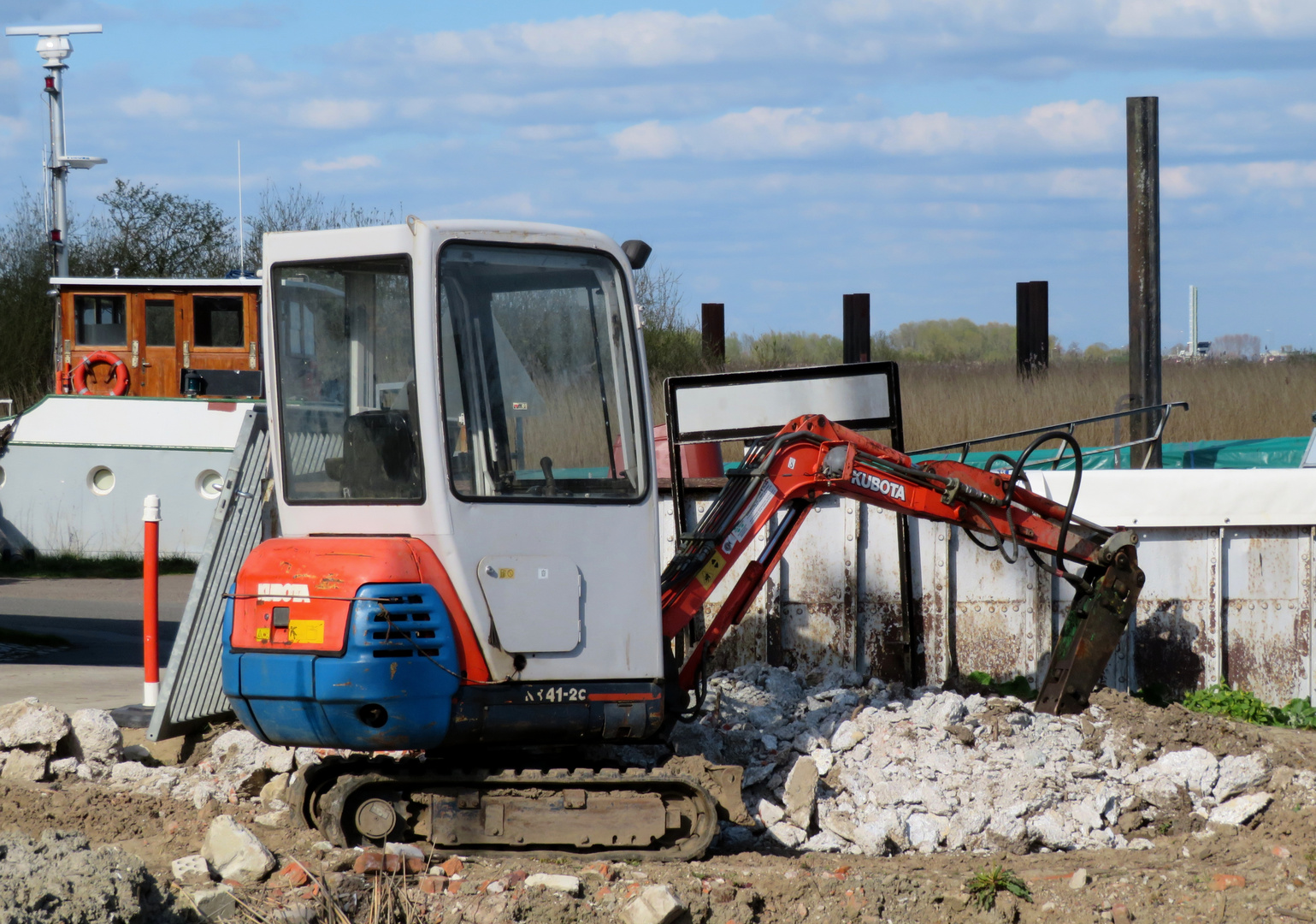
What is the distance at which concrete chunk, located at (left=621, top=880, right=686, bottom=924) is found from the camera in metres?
4.57

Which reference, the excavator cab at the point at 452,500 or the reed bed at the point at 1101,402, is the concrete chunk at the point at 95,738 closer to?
the excavator cab at the point at 452,500

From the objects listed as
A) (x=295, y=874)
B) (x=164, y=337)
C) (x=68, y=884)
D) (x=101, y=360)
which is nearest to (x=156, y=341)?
(x=164, y=337)

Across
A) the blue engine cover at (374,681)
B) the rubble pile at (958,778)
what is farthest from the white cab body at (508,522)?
the rubble pile at (958,778)

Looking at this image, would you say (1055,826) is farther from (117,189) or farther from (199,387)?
(117,189)

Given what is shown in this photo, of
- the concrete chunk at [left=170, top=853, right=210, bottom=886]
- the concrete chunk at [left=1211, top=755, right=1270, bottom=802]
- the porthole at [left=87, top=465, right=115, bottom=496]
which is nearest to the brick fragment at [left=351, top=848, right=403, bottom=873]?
the concrete chunk at [left=170, top=853, right=210, bottom=886]

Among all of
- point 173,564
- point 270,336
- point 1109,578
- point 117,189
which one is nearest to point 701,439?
point 1109,578

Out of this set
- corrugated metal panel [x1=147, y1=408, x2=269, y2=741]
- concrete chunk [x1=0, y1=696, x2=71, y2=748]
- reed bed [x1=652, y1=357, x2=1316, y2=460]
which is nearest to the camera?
concrete chunk [x1=0, y1=696, x2=71, y2=748]

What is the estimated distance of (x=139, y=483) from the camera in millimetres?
15719

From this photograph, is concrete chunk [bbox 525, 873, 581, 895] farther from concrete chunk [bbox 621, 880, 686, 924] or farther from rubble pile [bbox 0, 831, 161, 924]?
rubble pile [bbox 0, 831, 161, 924]

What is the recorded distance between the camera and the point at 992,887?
493cm

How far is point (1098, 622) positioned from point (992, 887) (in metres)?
2.00

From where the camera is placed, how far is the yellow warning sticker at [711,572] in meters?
5.93

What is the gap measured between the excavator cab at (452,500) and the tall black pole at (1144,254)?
725 cm

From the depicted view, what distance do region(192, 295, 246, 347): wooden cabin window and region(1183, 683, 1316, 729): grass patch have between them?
12562mm
